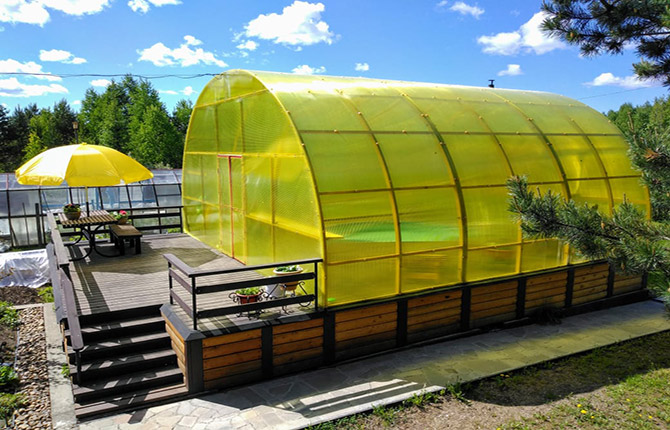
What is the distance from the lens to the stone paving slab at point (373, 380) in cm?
591

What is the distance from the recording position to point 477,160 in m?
8.84

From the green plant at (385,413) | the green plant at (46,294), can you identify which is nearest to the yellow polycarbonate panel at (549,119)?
the green plant at (385,413)

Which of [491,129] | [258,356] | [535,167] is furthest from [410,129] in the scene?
[258,356]

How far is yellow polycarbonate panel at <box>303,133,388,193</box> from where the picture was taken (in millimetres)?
7242

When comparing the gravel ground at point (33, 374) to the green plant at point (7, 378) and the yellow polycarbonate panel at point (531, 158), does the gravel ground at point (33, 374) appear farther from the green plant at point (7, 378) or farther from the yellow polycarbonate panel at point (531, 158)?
the yellow polycarbonate panel at point (531, 158)

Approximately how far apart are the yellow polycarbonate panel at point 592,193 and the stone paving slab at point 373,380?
2.38 m

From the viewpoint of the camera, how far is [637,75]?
7.57 metres

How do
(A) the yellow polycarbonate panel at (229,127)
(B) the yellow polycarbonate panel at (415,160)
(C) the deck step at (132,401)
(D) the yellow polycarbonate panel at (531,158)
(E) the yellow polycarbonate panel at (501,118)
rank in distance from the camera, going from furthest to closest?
1. (A) the yellow polycarbonate panel at (229,127)
2. (E) the yellow polycarbonate panel at (501,118)
3. (D) the yellow polycarbonate panel at (531,158)
4. (B) the yellow polycarbonate panel at (415,160)
5. (C) the deck step at (132,401)

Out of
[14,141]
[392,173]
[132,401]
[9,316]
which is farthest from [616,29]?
[14,141]

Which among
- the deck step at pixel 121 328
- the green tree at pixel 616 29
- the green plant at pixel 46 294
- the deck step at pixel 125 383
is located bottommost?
the green plant at pixel 46 294

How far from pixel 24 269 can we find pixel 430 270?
34.7ft

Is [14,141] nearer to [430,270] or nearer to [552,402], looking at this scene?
[430,270]

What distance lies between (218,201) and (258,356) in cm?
543

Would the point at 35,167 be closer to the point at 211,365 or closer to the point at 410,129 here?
the point at 211,365
